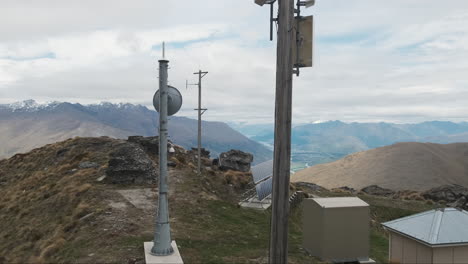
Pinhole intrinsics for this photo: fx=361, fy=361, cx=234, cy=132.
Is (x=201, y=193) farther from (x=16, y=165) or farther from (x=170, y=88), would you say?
(x=16, y=165)

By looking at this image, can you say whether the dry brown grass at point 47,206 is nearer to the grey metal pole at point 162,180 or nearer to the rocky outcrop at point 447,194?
the grey metal pole at point 162,180

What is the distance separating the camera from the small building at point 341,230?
13250 mm

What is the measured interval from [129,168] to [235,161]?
61.4 ft

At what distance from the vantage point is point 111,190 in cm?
2366

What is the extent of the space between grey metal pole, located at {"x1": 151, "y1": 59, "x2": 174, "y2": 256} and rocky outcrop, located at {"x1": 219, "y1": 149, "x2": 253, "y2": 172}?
30097 mm

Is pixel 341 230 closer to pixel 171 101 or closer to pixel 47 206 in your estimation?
pixel 171 101

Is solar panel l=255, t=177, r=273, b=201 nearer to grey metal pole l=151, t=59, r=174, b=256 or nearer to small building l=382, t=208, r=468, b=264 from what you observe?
small building l=382, t=208, r=468, b=264

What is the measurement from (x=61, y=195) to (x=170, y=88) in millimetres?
14919

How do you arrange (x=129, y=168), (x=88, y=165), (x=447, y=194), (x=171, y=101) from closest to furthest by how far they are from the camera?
(x=171, y=101) < (x=129, y=168) < (x=88, y=165) < (x=447, y=194)

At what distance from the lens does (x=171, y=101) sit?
1232 centimetres

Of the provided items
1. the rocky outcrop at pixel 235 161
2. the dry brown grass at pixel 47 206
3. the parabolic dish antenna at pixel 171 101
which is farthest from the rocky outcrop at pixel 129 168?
the rocky outcrop at pixel 235 161

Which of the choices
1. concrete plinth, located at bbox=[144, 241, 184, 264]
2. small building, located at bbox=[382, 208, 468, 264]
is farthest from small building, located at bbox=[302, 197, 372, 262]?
concrete plinth, located at bbox=[144, 241, 184, 264]

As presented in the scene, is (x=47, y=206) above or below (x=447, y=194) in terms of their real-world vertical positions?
above

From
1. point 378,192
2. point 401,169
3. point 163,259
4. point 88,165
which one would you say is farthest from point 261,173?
point 401,169
